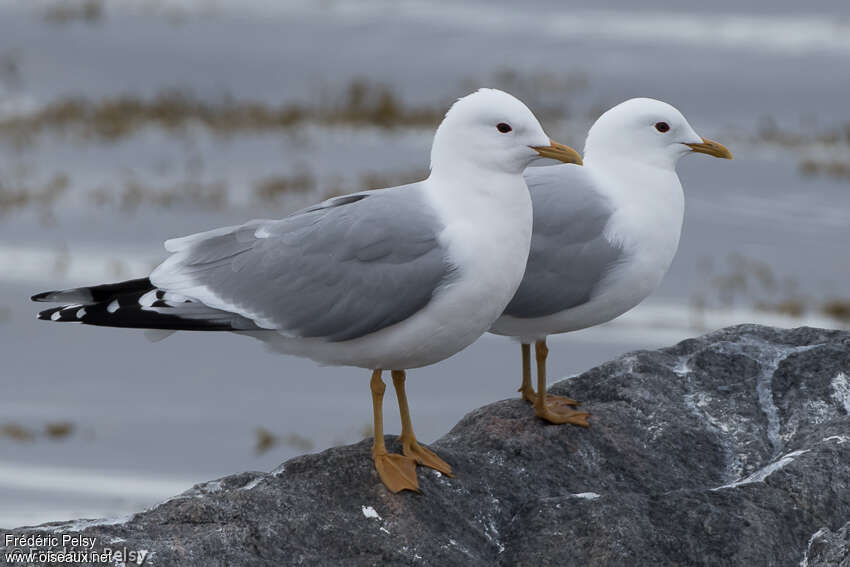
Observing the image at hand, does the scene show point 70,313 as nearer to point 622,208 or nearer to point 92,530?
point 92,530

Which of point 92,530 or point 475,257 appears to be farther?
point 475,257

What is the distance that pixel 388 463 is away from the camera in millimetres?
5137

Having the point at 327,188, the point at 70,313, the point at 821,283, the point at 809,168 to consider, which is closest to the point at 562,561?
the point at 70,313

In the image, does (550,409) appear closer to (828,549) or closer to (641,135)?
(641,135)

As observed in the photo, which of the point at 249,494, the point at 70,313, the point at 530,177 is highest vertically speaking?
the point at 530,177

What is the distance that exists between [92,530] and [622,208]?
243cm

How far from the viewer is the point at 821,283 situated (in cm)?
1255

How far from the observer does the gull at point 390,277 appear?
16.4 feet

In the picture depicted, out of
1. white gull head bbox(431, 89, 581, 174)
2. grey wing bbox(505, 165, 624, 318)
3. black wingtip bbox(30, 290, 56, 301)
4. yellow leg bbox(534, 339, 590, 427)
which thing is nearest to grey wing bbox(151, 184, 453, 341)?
white gull head bbox(431, 89, 581, 174)

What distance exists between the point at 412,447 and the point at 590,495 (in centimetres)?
72

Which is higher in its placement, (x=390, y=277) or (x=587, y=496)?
(x=390, y=277)

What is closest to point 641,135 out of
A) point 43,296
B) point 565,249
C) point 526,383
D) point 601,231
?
point 601,231

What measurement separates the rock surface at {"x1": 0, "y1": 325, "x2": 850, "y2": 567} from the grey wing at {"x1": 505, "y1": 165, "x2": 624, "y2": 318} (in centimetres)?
51

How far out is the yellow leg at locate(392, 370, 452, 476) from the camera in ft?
17.1
